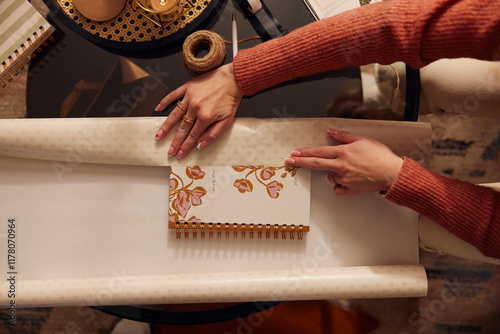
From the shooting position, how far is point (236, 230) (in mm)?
922

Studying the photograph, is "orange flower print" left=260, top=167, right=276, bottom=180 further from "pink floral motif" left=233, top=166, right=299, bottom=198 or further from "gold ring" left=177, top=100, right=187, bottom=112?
"gold ring" left=177, top=100, right=187, bottom=112

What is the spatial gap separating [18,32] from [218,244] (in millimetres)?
780

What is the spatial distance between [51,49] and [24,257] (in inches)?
22.4

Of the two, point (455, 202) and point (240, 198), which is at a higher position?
point (240, 198)

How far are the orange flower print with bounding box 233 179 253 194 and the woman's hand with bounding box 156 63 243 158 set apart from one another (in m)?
0.13

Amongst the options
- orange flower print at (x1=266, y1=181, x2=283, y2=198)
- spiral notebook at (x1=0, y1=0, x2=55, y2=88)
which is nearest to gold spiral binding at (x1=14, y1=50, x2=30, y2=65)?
spiral notebook at (x1=0, y1=0, x2=55, y2=88)

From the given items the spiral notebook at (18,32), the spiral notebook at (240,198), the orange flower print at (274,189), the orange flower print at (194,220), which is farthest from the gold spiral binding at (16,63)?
the orange flower print at (274,189)

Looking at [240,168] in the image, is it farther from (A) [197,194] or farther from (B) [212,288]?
(B) [212,288]

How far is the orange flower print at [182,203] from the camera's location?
0.90 meters

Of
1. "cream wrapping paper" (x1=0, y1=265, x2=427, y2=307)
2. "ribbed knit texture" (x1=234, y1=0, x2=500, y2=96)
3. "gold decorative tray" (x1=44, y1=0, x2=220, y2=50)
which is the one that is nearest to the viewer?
"ribbed knit texture" (x1=234, y1=0, x2=500, y2=96)

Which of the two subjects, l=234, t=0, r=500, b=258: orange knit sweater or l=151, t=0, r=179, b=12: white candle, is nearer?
l=234, t=0, r=500, b=258: orange knit sweater

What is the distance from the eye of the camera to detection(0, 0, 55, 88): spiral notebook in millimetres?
911

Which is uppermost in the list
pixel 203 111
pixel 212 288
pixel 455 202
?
pixel 203 111

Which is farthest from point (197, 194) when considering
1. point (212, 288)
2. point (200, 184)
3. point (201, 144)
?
point (212, 288)
